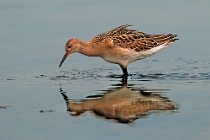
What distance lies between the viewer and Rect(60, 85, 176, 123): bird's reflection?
32.5ft

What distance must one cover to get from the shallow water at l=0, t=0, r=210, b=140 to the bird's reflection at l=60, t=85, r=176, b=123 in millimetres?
31

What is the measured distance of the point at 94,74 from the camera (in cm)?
1264

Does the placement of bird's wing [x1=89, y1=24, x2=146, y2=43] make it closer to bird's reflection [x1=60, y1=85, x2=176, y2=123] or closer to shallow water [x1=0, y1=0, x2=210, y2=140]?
shallow water [x1=0, y1=0, x2=210, y2=140]

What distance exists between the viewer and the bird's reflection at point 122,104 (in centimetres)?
991

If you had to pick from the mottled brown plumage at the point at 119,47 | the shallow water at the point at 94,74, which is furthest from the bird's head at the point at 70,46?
the shallow water at the point at 94,74

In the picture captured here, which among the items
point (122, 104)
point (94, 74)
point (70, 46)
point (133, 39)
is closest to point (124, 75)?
point (94, 74)

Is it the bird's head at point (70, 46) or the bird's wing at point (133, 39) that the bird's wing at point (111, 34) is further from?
the bird's head at point (70, 46)

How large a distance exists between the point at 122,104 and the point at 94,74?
2.30 m

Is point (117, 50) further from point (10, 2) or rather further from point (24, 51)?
point (10, 2)

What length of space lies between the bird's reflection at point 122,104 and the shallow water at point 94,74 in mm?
31

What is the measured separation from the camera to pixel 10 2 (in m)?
17.0

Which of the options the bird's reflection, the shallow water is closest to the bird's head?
the shallow water

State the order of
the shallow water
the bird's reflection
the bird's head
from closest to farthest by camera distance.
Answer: the shallow water < the bird's reflection < the bird's head

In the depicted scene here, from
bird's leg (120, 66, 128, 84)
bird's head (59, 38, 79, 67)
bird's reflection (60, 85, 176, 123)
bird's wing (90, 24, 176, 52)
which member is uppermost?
bird's wing (90, 24, 176, 52)
